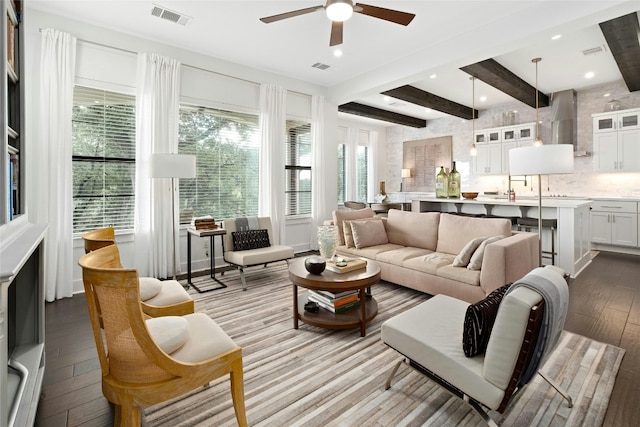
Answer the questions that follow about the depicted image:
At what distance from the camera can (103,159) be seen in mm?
3982

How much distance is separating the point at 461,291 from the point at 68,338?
352 cm

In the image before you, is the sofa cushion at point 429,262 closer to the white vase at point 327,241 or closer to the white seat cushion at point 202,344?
the white vase at point 327,241

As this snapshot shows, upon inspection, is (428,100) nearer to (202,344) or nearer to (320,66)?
(320,66)

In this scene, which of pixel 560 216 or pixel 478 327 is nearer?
pixel 478 327

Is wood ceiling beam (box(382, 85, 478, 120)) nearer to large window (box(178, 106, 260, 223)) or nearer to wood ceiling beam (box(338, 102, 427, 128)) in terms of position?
wood ceiling beam (box(338, 102, 427, 128))

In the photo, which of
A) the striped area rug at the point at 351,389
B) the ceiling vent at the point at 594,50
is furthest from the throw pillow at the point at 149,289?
the ceiling vent at the point at 594,50

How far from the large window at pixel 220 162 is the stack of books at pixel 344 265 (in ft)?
8.67

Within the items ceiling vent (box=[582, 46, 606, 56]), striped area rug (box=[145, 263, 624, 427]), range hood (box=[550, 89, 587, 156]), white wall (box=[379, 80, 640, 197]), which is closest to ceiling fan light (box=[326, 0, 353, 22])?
striped area rug (box=[145, 263, 624, 427])

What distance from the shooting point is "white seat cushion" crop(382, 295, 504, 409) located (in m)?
1.51

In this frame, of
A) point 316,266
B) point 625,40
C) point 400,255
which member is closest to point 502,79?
point 625,40

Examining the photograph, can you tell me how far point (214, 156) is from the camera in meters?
4.95

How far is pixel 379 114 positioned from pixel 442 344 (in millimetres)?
6831

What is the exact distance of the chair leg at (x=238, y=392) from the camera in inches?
60.3

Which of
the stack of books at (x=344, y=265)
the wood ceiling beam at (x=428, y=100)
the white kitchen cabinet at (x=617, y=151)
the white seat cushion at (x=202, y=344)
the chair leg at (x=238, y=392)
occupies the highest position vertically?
the wood ceiling beam at (x=428, y=100)
